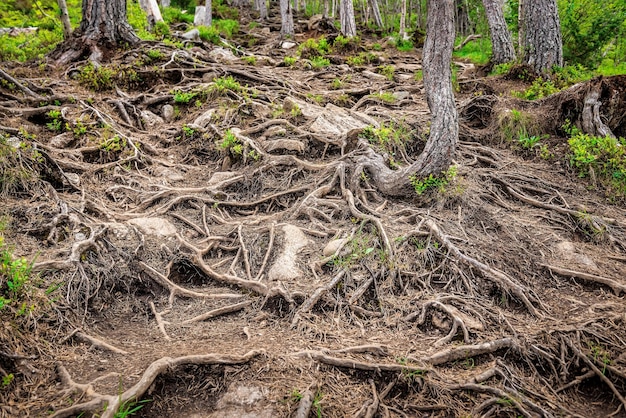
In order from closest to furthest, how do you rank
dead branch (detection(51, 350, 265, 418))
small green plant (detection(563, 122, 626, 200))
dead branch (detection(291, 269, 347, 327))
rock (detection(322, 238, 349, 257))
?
dead branch (detection(51, 350, 265, 418)) → dead branch (detection(291, 269, 347, 327)) → rock (detection(322, 238, 349, 257)) → small green plant (detection(563, 122, 626, 200))

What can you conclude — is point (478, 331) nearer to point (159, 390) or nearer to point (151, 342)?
point (159, 390)

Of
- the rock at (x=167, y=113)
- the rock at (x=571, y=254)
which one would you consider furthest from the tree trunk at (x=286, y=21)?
the rock at (x=571, y=254)

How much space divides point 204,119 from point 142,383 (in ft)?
18.9

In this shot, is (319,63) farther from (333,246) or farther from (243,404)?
(243,404)

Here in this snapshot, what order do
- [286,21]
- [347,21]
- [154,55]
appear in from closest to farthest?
1. [154,55]
2. [347,21]
3. [286,21]

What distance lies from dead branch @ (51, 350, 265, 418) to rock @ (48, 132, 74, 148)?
15.4 feet

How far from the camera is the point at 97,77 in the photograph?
834 centimetres

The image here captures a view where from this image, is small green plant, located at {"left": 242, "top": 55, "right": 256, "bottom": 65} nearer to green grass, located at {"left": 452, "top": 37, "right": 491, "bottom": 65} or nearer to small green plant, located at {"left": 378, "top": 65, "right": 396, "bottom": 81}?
small green plant, located at {"left": 378, "top": 65, "right": 396, "bottom": 81}

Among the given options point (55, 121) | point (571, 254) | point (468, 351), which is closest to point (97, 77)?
point (55, 121)

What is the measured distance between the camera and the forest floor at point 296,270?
9.89ft

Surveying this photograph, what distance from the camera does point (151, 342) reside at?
363 centimetres

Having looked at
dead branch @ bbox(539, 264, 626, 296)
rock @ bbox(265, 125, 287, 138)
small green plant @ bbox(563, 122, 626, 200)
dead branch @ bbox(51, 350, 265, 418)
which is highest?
rock @ bbox(265, 125, 287, 138)

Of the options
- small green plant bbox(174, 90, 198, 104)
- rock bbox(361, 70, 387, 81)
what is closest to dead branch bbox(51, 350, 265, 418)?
small green plant bbox(174, 90, 198, 104)

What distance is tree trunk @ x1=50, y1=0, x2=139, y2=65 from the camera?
8.96 meters
